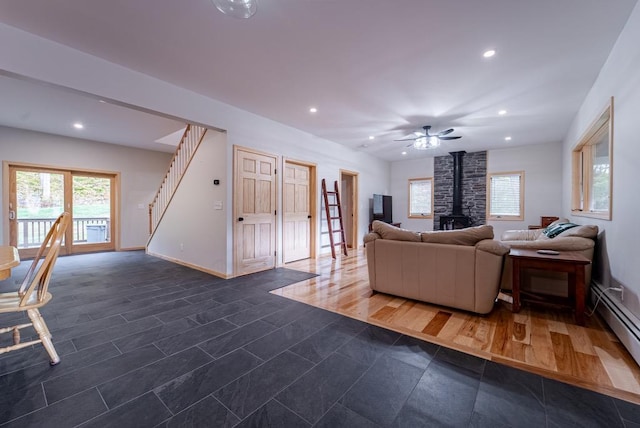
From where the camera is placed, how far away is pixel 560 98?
12.5 ft

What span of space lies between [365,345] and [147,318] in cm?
214

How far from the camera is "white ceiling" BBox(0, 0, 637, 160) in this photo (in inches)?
83.4

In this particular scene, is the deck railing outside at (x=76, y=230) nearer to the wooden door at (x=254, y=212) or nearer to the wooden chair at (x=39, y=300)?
the wooden door at (x=254, y=212)

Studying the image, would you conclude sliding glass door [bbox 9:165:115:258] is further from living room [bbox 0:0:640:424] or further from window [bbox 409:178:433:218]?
window [bbox 409:178:433:218]

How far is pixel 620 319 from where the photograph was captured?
7.06 ft

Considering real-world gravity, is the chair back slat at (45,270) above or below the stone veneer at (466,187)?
below

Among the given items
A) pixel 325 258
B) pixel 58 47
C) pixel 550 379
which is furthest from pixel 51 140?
pixel 550 379

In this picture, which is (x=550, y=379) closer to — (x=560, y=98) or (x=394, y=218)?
(x=560, y=98)

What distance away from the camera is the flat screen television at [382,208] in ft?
23.9

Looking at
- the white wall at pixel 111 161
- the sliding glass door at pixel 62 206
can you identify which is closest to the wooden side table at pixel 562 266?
the white wall at pixel 111 161

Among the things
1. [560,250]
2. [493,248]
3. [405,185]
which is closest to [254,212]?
[493,248]

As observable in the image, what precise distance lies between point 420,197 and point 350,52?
6.22 meters

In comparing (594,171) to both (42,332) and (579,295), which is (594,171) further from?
(42,332)

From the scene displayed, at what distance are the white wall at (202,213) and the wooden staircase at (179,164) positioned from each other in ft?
0.53
